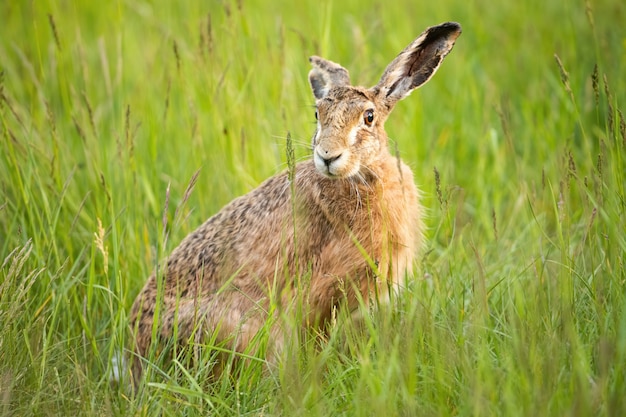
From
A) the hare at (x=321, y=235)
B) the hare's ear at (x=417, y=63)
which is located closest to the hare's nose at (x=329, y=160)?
the hare at (x=321, y=235)

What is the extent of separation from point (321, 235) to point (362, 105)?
28.7 inches

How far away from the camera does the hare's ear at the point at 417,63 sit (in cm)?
406

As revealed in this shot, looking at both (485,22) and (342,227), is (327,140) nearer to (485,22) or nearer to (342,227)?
(342,227)

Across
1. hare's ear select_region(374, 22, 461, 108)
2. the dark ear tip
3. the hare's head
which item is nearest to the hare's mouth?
the hare's head

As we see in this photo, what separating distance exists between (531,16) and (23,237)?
15.7 feet

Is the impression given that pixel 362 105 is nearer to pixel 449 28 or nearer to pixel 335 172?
pixel 335 172

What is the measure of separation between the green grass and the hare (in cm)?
22

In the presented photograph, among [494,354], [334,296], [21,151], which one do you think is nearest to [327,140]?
[334,296]

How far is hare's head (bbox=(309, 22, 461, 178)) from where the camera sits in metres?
3.75

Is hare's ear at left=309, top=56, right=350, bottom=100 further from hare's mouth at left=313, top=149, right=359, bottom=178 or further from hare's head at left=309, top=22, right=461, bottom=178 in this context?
hare's mouth at left=313, top=149, right=359, bottom=178

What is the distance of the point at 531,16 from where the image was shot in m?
6.89

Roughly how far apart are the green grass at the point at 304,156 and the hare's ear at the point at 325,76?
13.4 inches

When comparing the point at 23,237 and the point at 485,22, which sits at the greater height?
the point at 485,22

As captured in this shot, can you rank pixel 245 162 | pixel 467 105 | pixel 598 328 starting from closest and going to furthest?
pixel 598 328 < pixel 245 162 < pixel 467 105
